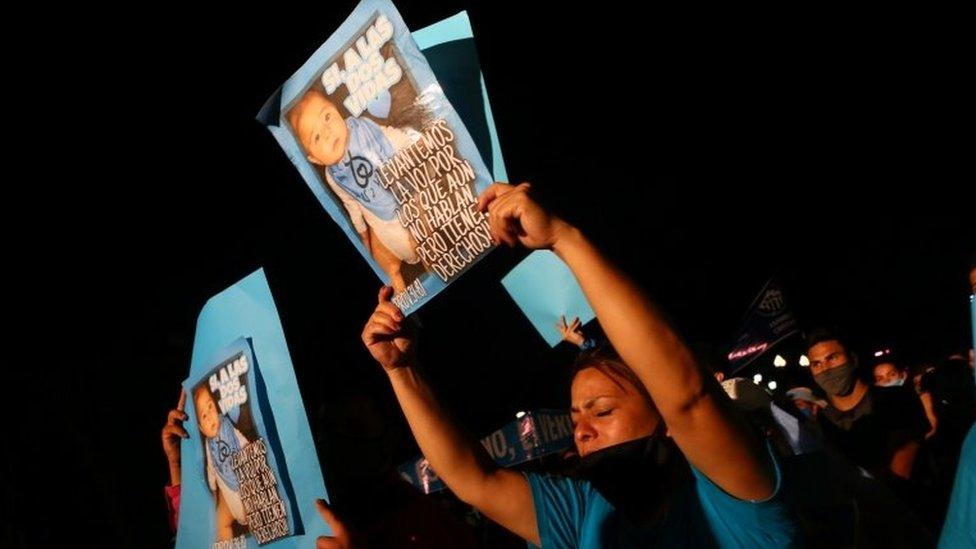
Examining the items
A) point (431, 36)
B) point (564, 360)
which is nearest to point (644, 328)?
point (431, 36)

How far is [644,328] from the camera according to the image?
1361 millimetres

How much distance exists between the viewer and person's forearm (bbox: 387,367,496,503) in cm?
204

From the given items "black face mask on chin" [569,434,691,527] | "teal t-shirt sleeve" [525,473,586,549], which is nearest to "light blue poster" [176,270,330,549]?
"teal t-shirt sleeve" [525,473,586,549]

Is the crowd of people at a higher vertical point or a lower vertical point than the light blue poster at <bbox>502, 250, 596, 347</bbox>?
lower

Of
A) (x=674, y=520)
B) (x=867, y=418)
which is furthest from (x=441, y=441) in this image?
(x=867, y=418)

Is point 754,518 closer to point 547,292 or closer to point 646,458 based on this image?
point 646,458

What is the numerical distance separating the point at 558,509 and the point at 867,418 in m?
2.52

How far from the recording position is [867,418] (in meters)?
3.89

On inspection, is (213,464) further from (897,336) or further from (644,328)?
(897,336)

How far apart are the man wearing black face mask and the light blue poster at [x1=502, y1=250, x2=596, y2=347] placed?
1376 millimetres

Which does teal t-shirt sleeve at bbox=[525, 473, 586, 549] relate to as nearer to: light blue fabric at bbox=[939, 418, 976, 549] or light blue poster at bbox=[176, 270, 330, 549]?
light blue poster at bbox=[176, 270, 330, 549]

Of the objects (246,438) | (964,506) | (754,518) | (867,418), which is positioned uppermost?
(246,438)

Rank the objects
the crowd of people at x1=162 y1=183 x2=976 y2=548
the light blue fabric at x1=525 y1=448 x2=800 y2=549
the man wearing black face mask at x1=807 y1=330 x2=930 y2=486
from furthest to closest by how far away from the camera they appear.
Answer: the man wearing black face mask at x1=807 y1=330 x2=930 y2=486
the light blue fabric at x1=525 y1=448 x2=800 y2=549
the crowd of people at x1=162 y1=183 x2=976 y2=548

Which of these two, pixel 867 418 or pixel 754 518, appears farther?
pixel 867 418
